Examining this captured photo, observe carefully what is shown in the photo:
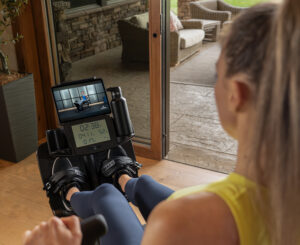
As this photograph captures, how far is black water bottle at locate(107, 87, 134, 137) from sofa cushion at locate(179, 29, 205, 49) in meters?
3.50

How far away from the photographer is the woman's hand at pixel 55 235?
0.64 metres

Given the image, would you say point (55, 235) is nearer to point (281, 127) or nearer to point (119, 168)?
point (281, 127)

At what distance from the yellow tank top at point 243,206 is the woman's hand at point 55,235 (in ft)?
0.70

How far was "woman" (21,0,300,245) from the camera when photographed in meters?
0.51

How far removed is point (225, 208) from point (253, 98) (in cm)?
17

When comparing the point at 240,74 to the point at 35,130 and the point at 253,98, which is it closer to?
the point at 253,98

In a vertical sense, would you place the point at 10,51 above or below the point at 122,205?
above

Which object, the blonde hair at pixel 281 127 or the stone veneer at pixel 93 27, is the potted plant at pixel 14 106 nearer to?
the stone veneer at pixel 93 27

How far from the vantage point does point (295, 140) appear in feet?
1.69

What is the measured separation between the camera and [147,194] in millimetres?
1205

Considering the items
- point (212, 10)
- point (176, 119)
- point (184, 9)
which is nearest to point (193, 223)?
point (176, 119)

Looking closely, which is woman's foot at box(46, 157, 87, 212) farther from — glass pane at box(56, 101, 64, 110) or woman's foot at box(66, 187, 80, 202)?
glass pane at box(56, 101, 64, 110)

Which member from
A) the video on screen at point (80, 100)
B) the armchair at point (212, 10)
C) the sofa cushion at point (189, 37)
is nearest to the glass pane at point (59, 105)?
the video on screen at point (80, 100)

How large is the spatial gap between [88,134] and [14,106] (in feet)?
3.58
